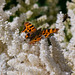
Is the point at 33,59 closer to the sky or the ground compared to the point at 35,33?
closer to the ground

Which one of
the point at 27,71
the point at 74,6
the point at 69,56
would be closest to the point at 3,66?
the point at 27,71

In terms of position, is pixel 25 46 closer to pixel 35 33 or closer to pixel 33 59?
pixel 33 59

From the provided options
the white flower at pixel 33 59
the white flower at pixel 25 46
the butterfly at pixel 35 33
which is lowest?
the white flower at pixel 33 59

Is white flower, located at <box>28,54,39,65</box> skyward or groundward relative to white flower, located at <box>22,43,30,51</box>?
groundward

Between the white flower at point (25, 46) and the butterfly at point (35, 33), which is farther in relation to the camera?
the butterfly at point (35, 33)

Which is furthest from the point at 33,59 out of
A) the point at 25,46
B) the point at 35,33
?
the point at 35,33

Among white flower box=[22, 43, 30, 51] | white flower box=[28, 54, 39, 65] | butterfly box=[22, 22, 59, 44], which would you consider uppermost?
butterfly box=[22, 22, 59, 44]

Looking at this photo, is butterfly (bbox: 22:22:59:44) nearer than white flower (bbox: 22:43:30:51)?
No

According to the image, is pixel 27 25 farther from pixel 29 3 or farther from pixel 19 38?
pixel 29 3

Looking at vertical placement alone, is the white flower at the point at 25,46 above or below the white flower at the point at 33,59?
above

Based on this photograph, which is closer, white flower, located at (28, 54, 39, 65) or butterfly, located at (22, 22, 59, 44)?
white flower, located at (28, 54, 39, 65)

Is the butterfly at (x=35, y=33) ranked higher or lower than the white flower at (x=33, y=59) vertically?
higher
